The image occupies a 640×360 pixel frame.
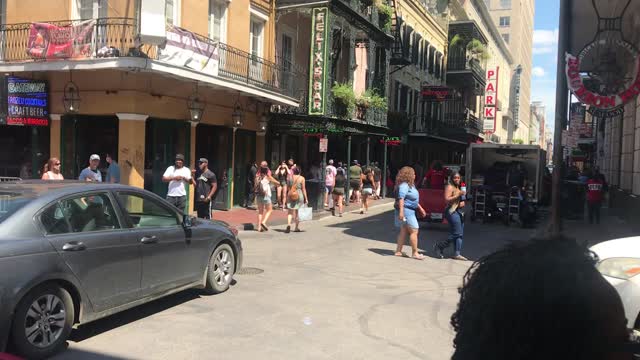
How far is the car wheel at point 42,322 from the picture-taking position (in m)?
4.57

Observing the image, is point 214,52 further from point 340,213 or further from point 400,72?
point 400,72

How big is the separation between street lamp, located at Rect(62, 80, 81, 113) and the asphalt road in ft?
Result: 25.1

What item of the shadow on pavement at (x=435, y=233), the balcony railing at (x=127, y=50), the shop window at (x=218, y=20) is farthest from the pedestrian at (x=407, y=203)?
the shop window at (x=218, y=20)

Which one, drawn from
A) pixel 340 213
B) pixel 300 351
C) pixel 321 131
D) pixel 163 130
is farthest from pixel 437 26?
pixel 300 351

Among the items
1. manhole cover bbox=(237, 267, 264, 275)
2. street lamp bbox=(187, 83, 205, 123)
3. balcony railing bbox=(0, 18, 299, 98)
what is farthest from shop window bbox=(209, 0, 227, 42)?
manhole cover bbox=(237, 267, 264, 275)

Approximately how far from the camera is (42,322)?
479 cm

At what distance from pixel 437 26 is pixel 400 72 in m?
8.96

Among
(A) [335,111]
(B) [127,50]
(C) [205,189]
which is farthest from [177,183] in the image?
(A) [335,111]

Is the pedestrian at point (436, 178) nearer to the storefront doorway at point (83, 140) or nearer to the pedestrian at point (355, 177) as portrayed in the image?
the pedestrian at point (355, 177)

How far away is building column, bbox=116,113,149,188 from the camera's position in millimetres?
14305

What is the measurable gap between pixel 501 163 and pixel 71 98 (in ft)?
44.8

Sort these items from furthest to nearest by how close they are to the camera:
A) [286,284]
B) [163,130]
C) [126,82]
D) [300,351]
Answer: [163,130] < [126,82] < [286,284] < [300,351]

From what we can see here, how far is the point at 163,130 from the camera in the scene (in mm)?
15516

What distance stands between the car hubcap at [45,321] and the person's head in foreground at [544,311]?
173 inches
